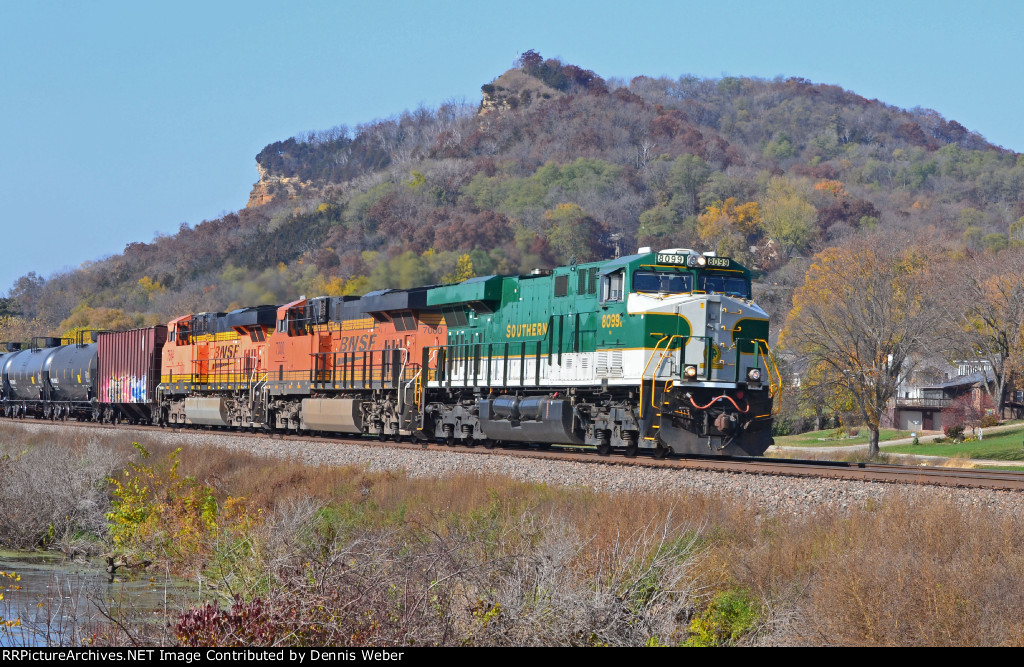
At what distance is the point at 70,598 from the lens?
1139 centimetres

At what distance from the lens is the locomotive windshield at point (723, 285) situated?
21.0 metres

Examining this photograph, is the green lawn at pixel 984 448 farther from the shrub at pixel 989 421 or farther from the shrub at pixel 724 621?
the shrub at pixel 724 621

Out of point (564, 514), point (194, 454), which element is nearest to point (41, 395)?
point (194, 454)

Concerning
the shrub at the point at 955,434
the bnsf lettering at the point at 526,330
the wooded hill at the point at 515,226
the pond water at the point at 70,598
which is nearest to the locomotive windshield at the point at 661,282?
the bnsf lettering at the point at 526,330

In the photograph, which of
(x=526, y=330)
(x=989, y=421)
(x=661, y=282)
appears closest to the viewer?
(x=661, y=282)

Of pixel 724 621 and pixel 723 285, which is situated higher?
pixel 723 285

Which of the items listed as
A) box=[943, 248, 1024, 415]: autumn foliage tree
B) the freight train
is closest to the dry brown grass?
the freight train

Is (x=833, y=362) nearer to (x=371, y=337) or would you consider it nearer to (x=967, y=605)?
(x=371, y=337)

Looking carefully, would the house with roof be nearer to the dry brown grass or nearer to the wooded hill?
the wooded hill

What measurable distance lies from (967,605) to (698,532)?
11.8 ft

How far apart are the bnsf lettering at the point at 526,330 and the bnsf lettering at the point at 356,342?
259 inches

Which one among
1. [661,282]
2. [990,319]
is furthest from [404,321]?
[990,319]

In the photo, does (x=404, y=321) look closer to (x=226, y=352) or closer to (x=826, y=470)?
(x=226, y=352)

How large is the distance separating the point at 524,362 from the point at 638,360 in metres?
3.97
